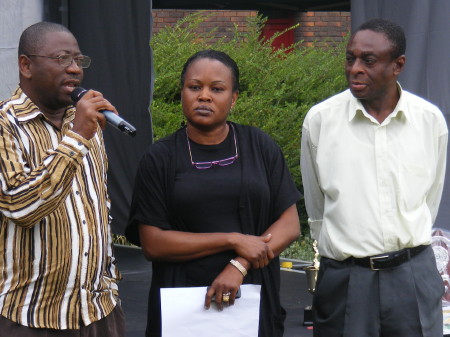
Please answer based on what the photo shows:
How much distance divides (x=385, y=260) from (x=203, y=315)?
2.67 ft

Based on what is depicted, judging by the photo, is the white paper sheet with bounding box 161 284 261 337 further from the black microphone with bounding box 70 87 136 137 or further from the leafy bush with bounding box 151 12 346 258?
the leafy bush with bounding box 151 12 346 258

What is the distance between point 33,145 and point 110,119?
34cm

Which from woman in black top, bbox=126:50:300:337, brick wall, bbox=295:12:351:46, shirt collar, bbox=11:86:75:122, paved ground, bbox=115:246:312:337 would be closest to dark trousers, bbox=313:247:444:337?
woman in black top, bbox=126:50:300:337

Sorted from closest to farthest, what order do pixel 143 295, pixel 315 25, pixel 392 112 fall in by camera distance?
pixel 392 112 → pixel 143 295 → pixel 315 25

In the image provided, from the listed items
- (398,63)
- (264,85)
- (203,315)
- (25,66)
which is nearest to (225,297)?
(203,315)

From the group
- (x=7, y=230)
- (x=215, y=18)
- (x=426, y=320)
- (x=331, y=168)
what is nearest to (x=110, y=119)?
(x=7, y=230)

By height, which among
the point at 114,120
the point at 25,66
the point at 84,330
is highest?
the point at 25,66

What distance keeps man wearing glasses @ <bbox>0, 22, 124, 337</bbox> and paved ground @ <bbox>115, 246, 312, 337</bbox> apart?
105 inches

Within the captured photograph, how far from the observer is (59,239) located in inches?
123

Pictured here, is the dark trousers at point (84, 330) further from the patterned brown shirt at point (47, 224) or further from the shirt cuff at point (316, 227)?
the shirt cuff at point (316, 227)

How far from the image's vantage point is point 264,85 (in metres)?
10.4

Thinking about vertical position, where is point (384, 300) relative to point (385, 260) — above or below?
below

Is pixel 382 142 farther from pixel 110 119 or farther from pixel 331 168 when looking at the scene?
pixel 110 119

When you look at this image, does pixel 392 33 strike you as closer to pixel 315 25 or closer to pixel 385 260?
pixel 385 260
